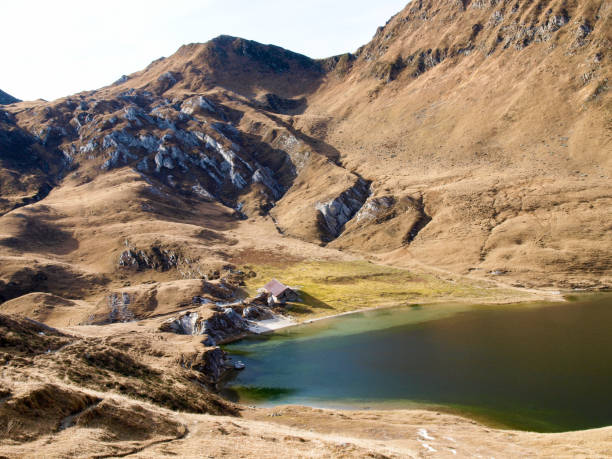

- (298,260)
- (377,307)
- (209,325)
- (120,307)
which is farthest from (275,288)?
(120,307)

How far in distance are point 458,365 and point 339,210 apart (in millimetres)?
122405

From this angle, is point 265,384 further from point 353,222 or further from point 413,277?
point 353,222

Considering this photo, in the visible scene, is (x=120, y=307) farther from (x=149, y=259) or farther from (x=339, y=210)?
(x=339, y=210)

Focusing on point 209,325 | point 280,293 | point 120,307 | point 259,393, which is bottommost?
point 259,393

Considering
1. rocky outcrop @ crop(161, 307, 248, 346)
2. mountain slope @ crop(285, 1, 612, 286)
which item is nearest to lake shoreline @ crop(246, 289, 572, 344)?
rocky outcrop @ crop(161, 307, 248, 346)

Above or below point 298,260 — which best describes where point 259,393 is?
below

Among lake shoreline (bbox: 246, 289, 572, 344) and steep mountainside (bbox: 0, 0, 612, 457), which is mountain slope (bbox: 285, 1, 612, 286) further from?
lake shoreline (bbox: 246, 289, 572, 344)

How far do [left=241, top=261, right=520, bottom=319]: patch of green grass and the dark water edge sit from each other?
507 inches

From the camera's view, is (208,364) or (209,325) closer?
(208,364)

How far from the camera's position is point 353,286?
4560 inches

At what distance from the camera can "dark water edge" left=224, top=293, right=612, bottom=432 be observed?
42844 mm

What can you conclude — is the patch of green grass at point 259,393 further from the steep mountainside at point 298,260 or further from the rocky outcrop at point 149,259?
the rocky outcrop at point 149,259

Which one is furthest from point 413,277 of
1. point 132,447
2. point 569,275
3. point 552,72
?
point 552,72

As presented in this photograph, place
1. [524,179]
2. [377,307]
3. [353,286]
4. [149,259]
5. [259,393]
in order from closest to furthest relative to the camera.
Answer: [259,393] → [377,307] → [353,286] → [149,259] → [524,179]
